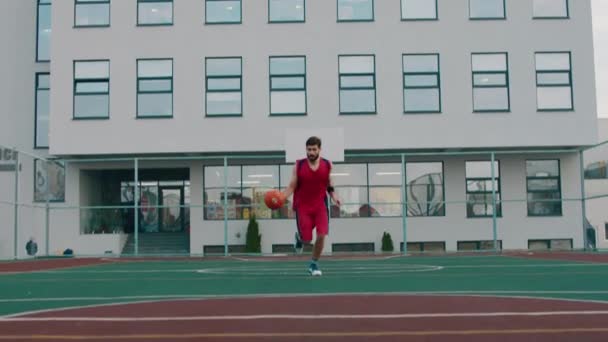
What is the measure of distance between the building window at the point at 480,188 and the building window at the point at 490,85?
253cm

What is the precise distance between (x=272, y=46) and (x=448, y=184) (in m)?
8.80

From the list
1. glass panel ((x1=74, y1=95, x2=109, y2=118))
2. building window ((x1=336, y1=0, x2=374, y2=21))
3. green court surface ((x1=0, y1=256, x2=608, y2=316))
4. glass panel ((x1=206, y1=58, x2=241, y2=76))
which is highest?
building window ((x1=336, y1=0, x2=374, y2=21))

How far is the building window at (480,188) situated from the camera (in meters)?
29.4

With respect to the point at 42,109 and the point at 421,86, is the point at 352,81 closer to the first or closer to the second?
the point at 421,86

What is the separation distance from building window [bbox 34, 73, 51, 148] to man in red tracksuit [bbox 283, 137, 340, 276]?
938 inches

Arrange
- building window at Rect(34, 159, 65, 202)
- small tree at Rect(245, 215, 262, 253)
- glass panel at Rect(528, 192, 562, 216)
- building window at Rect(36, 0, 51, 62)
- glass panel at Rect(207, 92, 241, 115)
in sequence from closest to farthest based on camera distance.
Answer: small tree at Rect(245, 215, 262, 253), glass panel at Rect(207, 92, 241, 115), glass panel at Rect(528, 192, 562, 216), building window at Rect(34, 159, 65, 202), building window at Rect(36, 0, 51, 62)

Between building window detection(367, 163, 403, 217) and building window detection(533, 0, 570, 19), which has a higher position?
building window detection(533, 0, 570, 19)

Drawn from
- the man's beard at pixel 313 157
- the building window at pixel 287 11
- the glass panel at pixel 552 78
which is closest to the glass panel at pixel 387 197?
the glass panel at pixel 552 78

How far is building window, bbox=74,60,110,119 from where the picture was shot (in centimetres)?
2855

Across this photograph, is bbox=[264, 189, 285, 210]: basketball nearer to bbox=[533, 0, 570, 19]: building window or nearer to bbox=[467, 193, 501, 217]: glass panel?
bbox=[467, 193, 501, 217]: glass panel

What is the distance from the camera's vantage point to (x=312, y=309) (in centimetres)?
697

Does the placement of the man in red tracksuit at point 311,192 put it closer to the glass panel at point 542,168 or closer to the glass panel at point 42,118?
the glass panel at point 542,168

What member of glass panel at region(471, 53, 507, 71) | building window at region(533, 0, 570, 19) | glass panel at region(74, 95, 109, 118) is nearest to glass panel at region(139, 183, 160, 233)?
glass panel at region(74, 95, 109, 118)

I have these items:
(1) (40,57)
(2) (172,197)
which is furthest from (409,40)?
(1) (40,57)
